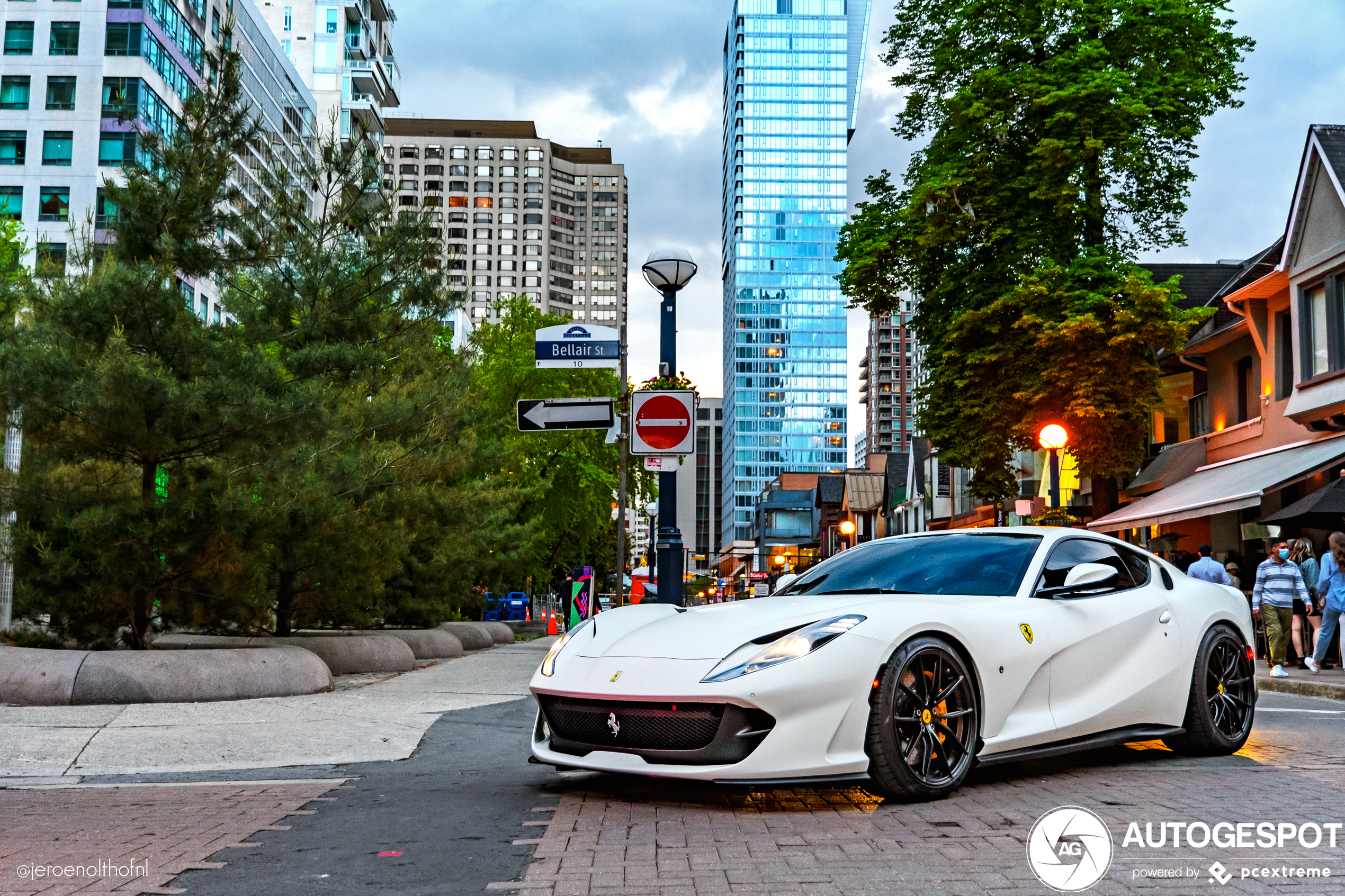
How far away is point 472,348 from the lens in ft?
64.5

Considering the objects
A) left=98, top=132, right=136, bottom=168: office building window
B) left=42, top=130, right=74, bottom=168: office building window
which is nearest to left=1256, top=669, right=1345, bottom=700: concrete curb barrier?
left=98, top=132, right=136, bottom=168: office building window

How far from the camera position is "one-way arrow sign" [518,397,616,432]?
1196 cm

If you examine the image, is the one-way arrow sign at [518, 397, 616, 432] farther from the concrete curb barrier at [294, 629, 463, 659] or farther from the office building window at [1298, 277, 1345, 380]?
the office building window at [1298, 277, 1345, 380]

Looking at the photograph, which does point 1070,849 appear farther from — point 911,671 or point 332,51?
point 332,51

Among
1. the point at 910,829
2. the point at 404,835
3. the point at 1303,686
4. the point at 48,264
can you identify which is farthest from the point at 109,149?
the point at 910,829

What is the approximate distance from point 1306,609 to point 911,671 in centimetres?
1377

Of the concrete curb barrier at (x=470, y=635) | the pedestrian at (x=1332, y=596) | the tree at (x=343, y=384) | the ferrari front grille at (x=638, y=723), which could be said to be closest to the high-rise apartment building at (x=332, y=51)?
the concrete curb barrier at (x=470, y=635)

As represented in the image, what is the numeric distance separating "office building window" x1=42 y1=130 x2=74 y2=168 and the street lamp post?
2277 inches

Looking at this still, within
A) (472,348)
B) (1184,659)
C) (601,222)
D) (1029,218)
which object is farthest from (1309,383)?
(601,222)

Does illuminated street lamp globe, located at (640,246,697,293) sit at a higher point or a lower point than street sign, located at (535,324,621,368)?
higher

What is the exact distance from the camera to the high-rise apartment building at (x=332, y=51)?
10194cm

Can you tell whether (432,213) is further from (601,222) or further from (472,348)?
(601,222)

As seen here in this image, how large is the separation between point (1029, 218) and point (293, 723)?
2130 centimetres

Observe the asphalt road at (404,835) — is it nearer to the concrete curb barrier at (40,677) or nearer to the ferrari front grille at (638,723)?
the ferrari front grille at (638,723)
